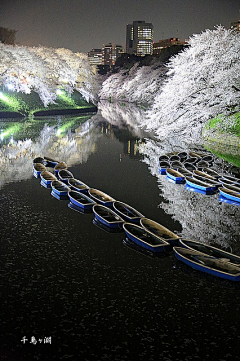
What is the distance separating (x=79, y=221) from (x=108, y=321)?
614 cm

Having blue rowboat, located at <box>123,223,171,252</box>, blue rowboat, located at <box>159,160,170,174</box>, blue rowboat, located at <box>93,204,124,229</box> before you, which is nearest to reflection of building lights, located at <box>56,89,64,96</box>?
blue rowboat, located at <box>159,160,170,174</box>

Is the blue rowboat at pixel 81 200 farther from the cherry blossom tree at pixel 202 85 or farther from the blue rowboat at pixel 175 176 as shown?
the cherry blossom tree at pixel 202 85

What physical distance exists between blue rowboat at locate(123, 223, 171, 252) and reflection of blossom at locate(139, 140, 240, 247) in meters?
1.61

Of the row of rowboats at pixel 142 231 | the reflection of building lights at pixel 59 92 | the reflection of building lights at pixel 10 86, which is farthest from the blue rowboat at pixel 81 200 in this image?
the reflection of building lights at pixel 59 92

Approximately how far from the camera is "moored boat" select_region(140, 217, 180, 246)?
11750mm

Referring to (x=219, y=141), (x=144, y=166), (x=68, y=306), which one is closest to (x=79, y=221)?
(x=68, y=306)

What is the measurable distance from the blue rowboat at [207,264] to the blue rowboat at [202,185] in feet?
25.5

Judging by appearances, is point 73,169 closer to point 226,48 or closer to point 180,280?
point 180,280

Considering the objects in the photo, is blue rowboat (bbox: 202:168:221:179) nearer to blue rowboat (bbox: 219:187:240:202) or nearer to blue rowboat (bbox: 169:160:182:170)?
blue rowboat (bbox: 169:160:182:170)

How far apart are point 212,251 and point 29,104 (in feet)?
161

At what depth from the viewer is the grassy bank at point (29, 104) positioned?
52125 millimetres

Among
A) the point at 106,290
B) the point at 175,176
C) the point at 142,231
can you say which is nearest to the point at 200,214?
the point at 142,231

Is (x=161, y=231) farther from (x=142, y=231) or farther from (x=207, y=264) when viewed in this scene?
(x=207, y=264)

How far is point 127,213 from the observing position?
14.2 meters
